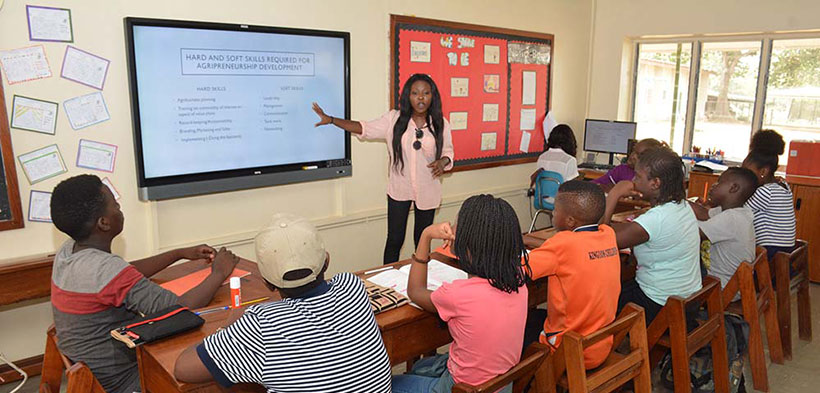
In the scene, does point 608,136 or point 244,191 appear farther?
point 608,136

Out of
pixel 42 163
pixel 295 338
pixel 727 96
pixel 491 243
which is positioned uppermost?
pixel 727 96

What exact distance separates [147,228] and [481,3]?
10.8 ft

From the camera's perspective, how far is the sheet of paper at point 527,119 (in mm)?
5602

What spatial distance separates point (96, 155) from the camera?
9.92ft

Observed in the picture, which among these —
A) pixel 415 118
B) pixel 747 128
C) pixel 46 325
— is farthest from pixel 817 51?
pixel 46 325

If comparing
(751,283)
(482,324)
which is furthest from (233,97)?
(751,283)

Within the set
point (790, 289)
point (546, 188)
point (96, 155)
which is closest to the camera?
point (96, 155)

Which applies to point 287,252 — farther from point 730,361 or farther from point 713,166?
point 713,166

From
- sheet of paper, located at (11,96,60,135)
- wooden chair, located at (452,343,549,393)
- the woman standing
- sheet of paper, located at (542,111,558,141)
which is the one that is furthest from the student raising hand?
sheet of paper, located at (542,111,558,141)

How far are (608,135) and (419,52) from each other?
244cm

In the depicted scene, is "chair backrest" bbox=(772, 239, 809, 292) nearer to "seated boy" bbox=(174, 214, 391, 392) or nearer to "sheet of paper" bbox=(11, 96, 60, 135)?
"seated boy" bbox=(174, 214, 391, 392)

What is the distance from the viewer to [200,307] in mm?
1945

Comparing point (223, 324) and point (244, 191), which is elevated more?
point (244, 191)

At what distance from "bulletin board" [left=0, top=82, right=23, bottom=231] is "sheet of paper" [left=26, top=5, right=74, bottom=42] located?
30cm
